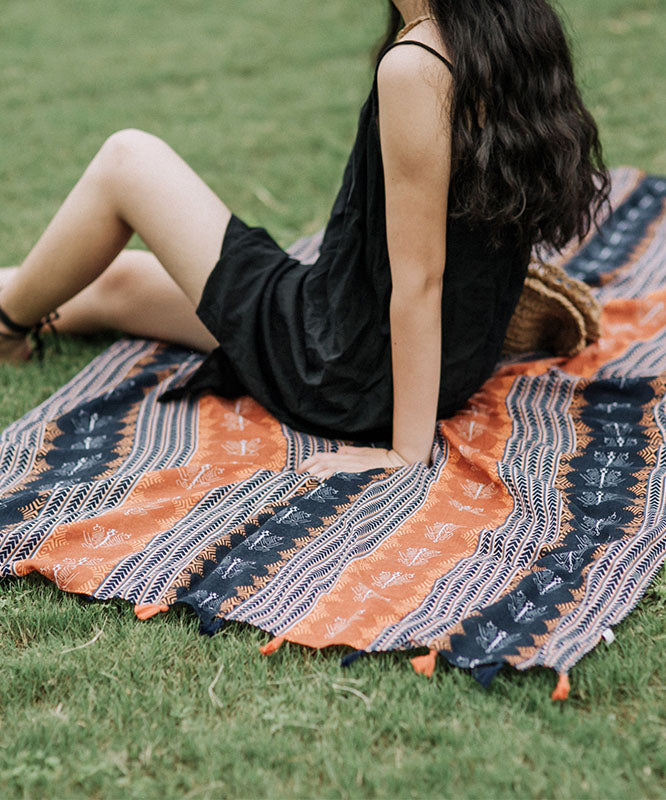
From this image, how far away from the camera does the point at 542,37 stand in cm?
237

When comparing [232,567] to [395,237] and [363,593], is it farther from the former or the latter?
[395,237]

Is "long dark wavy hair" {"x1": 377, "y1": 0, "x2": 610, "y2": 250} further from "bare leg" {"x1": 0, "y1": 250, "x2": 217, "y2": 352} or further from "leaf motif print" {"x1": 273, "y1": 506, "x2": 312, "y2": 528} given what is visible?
"bare leg" {"x1": 0, "y1": 250, "x2": 217, "y2": 352}

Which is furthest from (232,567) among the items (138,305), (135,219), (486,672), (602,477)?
(138,305)

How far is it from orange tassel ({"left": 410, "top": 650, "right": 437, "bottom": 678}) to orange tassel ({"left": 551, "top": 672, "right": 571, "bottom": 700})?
25cm

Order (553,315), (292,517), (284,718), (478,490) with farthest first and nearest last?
(553,315) → (478,490) → (292,517) → (284,718)

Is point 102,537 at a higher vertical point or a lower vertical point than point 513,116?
lower

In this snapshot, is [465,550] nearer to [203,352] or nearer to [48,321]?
[203,352]

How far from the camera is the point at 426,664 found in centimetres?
198

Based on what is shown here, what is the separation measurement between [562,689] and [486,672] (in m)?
0.15

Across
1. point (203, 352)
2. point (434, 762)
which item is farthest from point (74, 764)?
point (203, 352)

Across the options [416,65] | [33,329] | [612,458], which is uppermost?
[416,65]

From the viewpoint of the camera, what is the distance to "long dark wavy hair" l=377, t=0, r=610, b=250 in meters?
2.30

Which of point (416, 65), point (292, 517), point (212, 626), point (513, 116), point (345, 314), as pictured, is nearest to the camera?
point (212, 626)

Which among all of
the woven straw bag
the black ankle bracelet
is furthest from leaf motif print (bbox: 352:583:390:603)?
the black ankle bracelet
